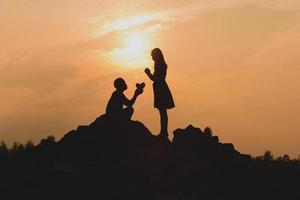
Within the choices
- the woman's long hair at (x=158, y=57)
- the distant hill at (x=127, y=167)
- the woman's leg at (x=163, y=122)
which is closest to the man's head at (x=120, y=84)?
the distant hill at (x=127, y=167)

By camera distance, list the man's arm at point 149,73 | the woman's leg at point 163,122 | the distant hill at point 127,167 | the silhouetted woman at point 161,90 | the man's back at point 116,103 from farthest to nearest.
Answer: the man's arm at point 149,73, the silhouetted woman at point 161,90, the woman's leg at point 163,122, the man's back at point 116,103, the distant hill at point 127,167

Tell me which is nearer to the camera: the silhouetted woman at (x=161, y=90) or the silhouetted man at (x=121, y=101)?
the silhouetted man at (x=121, y=101)

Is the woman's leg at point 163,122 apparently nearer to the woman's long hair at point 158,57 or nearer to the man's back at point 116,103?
the man's back at point 116,103

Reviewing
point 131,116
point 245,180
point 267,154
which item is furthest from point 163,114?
point 267,154

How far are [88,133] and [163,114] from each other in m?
2.87

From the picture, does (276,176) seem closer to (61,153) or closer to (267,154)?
(267,154)

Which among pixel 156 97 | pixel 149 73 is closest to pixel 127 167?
pixel 156 97

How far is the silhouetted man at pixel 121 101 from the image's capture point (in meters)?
21.2

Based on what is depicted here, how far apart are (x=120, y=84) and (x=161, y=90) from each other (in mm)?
1856

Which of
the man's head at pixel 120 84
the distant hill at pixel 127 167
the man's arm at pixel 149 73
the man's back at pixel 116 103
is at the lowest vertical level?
the distant hill at pixel 127 167

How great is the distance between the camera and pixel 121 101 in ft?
70.2

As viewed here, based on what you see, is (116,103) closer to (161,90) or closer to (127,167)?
(161,90)

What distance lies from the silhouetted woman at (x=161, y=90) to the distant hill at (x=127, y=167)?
945 millimetres

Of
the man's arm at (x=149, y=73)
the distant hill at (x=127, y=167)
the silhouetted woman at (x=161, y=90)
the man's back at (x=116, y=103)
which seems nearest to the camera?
the distant hill at (x=127, y=167)
